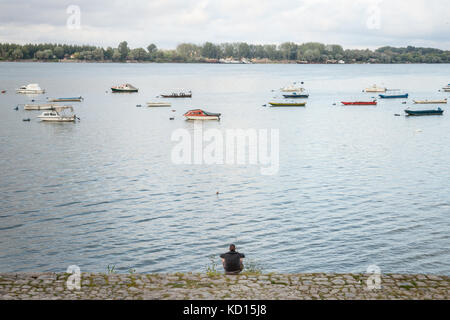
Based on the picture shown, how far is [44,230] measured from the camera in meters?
31.3

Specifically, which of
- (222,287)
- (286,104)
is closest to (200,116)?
(286,104)

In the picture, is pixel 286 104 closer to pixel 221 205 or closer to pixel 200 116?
pixel 200 116

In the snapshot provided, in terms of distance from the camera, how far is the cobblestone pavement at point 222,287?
1545 centimetres

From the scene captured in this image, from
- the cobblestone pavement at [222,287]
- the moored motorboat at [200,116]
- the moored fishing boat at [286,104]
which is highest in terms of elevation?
the moored fishing boat at [286,104]

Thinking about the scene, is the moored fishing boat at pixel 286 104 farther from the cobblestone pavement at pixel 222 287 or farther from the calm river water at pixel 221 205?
the cobblestone pavement at pixel 222 287

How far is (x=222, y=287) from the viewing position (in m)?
16.3

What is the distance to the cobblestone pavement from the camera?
608 inches

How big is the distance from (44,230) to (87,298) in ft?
57.5

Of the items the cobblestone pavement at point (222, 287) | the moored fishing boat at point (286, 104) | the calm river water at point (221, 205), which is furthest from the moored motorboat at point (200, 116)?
the cobblestone pavement at point (222, 287)

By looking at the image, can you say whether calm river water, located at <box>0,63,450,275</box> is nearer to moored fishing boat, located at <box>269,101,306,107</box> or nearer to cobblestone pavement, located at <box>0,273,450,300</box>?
cobblestone pavement, located at <box>0,273,450,300</box>

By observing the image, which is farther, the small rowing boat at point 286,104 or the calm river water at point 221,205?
the small rowing boat at point 286,104

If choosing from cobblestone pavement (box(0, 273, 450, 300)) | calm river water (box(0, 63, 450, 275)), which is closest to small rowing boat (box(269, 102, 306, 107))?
calm river water (box(0, 63, 450, 275))

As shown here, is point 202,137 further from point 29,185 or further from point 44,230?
point 44,230
